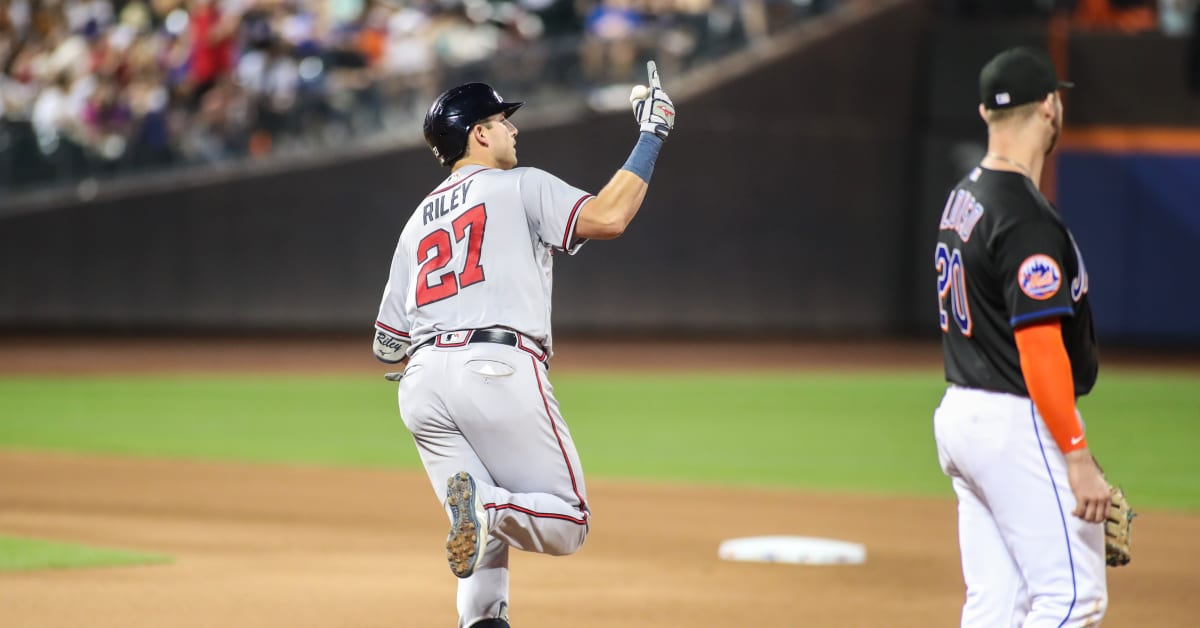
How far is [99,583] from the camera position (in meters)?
7.00

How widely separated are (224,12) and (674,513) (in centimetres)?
1488

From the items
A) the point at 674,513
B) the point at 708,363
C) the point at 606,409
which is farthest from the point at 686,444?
the point at 708,363

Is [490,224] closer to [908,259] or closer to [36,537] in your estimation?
[36,537]

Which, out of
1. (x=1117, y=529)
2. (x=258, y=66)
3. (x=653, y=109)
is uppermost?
(x=258, y=66)

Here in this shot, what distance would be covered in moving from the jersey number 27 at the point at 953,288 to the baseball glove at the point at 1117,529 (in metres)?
0.58

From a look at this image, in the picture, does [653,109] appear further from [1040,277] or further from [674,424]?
[674,424]

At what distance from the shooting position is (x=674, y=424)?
48.2 feet

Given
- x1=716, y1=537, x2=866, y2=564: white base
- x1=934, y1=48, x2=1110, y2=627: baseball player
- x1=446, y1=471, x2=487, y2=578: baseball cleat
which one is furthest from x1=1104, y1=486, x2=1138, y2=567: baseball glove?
x1=716, y1=537, x2=866, y2=564: white base

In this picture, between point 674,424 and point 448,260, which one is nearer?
point 448,260

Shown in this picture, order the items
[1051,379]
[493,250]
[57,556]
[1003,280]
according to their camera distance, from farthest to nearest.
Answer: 1. [57,556]
2. [493,250]
3. [1003,280]
4. [1051,379]

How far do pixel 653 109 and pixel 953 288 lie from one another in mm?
1357

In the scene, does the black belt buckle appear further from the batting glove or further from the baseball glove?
the baseball glove

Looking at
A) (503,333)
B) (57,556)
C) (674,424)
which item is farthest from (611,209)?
(674,424)

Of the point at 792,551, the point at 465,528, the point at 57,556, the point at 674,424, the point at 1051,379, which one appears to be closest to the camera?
the point at 1051,379
